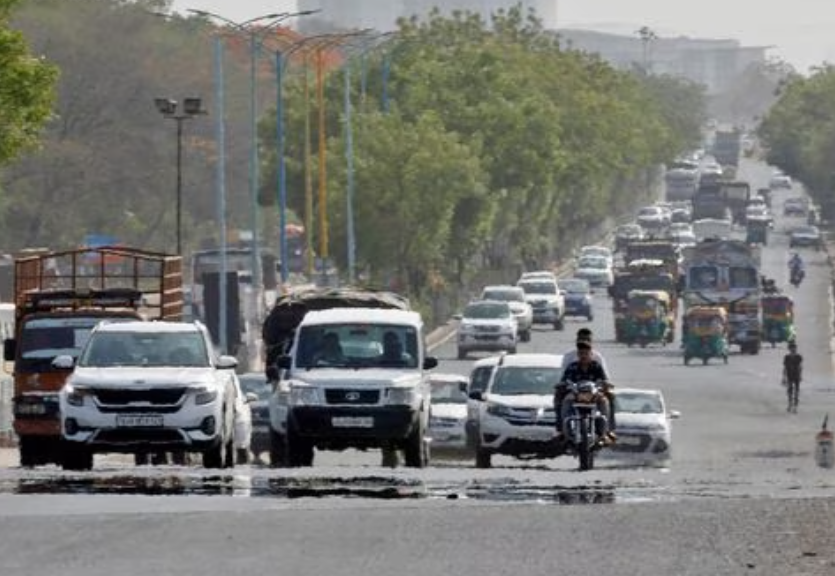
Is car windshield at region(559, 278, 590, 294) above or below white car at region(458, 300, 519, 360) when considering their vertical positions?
below

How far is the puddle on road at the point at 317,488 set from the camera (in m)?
27.0

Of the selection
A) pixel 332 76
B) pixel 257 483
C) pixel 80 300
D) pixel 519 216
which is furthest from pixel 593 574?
pixel 519 216

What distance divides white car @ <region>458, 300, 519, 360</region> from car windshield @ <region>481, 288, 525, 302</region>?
27.1 ft

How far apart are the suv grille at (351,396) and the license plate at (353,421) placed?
0.18 meters

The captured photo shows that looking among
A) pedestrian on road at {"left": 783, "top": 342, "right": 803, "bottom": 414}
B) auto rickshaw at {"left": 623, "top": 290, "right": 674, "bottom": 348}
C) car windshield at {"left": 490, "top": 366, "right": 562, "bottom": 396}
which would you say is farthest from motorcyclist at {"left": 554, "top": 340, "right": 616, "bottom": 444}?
auto rickshaw at {"left": 623, "top": 290, "right": 674, "bottom": 348}

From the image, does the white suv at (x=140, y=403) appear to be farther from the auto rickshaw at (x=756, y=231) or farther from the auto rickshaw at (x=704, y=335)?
the auto rickshaw at (x=756, y=231)

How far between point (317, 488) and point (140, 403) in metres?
5.40

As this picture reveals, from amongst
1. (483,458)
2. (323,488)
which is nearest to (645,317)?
(483,458)

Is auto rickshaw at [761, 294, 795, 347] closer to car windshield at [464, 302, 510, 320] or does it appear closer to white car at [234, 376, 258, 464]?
car windshield at [464, 302, 510, 320]

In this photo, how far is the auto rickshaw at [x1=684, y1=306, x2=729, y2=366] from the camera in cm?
9412

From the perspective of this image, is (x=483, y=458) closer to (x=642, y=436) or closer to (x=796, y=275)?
(x=642, y=436)

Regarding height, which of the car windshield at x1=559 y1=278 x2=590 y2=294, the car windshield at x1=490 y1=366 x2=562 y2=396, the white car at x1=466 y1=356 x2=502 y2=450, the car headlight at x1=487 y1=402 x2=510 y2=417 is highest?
the car windshield at x1=490 y1=366 x2=562 y2=396

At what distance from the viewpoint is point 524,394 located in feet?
141

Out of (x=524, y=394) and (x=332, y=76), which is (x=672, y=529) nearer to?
(x=524, y=394)
